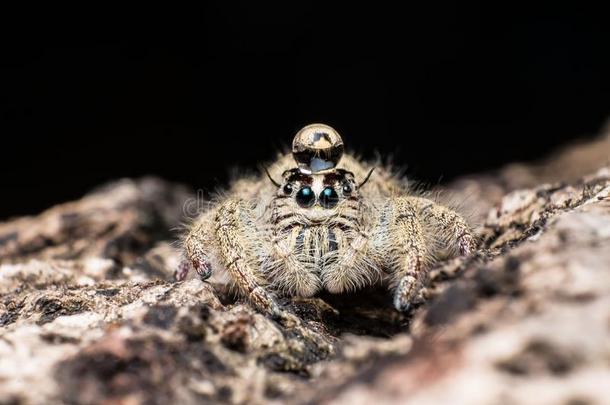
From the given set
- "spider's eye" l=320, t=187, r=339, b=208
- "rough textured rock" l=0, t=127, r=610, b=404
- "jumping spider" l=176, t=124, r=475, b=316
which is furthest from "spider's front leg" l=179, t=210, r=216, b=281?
"spider's eye" l=320, t=187, r=339, b=208

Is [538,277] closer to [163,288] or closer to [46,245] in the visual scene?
[163,288]

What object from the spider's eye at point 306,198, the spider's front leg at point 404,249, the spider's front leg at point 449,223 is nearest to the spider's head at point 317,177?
the spider's eye at point 306,198

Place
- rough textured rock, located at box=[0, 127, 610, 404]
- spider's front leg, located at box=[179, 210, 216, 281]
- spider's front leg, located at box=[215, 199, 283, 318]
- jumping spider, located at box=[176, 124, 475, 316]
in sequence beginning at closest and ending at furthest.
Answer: rough textured rock, located at box=[0, 127, 610, 404] < spider's front leg, located at box=[215, 199, 283, 318] < jumping spider, located at box=[176, 124, 475, 316] < spider's front leg, located at box=[179, 210, 216, 281]

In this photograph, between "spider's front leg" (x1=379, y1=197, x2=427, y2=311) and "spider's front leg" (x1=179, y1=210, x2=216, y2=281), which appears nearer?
"spider's front leg" (x1=379, y1=197, x2=427, y2=311)

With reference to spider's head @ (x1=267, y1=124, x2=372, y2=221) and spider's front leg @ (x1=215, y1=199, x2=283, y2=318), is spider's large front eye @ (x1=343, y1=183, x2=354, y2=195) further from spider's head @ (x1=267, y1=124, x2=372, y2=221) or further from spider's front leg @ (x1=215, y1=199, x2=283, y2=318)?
spider's front leg @ (x1=215, y1=199, x2=283, y2=318)

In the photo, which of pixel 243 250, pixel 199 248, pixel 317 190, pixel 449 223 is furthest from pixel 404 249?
pixel 199 248

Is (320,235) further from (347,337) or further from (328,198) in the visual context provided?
(347,337)

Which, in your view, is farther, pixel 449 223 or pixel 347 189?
pixel 449 223
